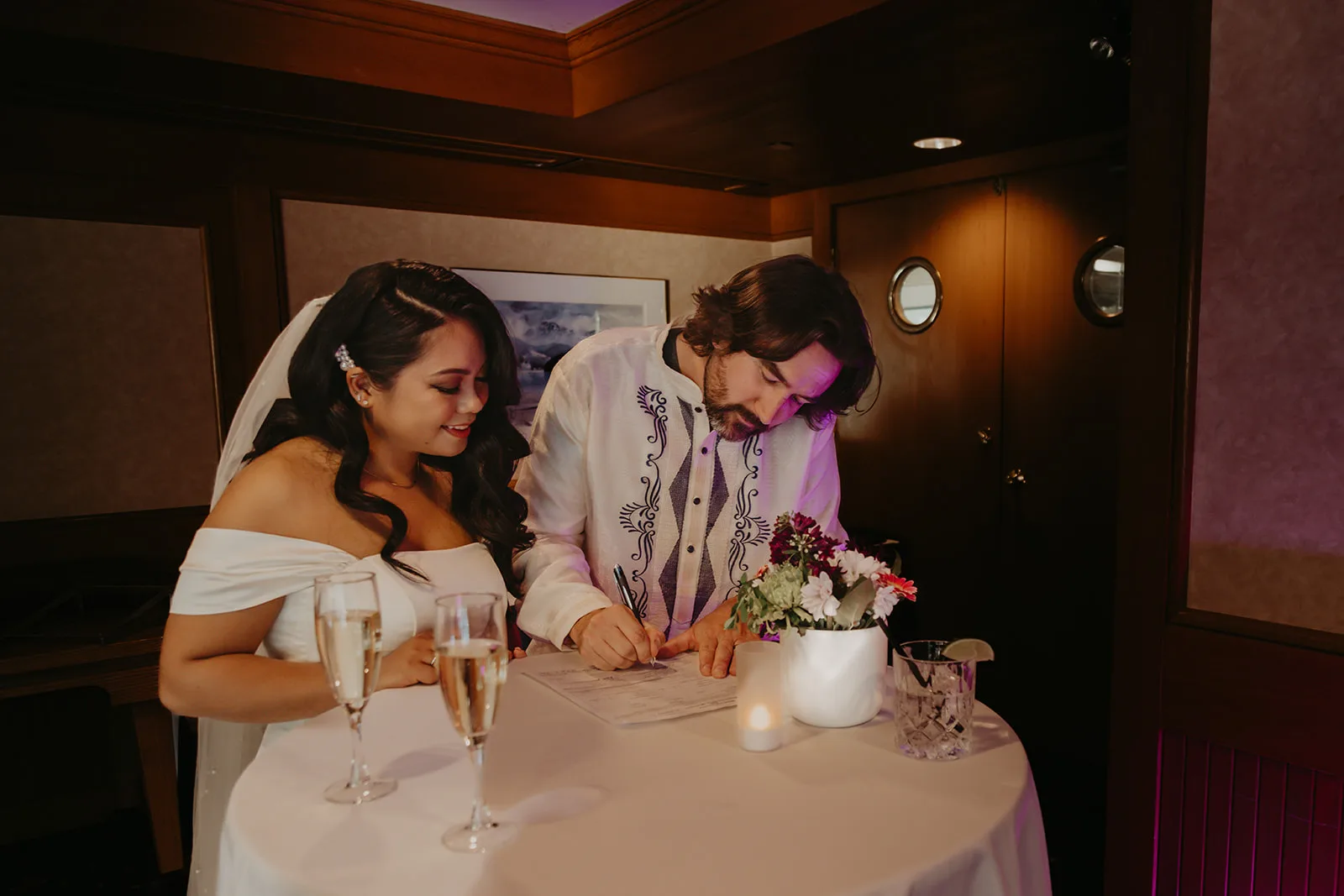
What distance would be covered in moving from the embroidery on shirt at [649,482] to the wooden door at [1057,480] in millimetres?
2488

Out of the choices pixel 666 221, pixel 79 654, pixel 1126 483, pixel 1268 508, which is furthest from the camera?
pixel 666 221

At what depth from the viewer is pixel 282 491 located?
1.55 metres

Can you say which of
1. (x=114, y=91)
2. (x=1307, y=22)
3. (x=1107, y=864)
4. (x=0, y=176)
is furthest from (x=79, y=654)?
(x=1307, y=22)

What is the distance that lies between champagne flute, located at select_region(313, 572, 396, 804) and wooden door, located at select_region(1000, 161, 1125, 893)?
11.2 feet

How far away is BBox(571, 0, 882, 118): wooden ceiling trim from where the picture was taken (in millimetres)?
2801

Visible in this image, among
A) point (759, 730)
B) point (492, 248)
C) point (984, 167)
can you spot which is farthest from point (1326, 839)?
point (492, 248)

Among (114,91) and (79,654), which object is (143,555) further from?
(114,91)

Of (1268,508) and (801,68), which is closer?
(1268,508)

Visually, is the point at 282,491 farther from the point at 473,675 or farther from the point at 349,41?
the point at 349,41

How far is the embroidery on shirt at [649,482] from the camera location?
2.26 metres

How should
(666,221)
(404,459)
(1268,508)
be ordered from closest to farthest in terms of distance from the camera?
(404,459) < (1268,508) < (666,221)

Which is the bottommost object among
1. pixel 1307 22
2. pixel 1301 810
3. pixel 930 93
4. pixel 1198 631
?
pixel 1301 810

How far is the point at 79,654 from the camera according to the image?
9.41 ft

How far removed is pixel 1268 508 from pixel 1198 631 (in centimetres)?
31
